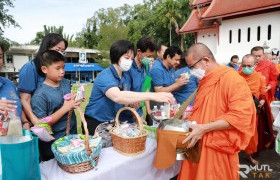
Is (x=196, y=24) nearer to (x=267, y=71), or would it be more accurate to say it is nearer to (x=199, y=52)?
(x=267, y=71)

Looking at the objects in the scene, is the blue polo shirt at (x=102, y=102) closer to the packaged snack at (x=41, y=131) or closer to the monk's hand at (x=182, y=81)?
the packaged snack at (x=41, y=131)

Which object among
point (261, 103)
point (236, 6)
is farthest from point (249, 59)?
point (236, 6)

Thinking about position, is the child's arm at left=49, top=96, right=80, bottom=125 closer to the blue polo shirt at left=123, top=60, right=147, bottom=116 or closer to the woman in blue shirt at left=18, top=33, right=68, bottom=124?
the woman in blue shirt at left=18, top=33, right=68, bottom=124

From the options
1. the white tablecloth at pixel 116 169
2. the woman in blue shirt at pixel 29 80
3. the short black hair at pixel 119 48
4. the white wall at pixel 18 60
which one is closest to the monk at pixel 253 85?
the white tablecloth at pixel 116 169

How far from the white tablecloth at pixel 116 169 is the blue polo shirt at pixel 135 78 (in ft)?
2.51

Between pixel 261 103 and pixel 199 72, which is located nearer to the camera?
pixel 199 72

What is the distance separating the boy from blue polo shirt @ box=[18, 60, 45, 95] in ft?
0.50

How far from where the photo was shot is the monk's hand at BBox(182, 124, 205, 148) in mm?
1865

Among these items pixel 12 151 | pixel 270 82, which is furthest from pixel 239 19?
pixel 12 151

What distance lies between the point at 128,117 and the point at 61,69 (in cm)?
89

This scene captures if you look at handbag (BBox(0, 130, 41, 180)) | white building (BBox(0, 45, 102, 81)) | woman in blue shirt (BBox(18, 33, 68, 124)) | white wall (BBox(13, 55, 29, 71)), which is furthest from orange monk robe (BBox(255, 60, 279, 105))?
white wall (BBox(13, 55, 29, 71))

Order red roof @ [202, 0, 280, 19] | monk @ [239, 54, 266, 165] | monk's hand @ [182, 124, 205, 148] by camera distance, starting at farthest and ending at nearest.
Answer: red roof @ [202, 0, 280, 19] < monk @ [239, 54, 266, 165] < monk's hand @ [182, 124, 205, 148]

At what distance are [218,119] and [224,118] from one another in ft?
0.17

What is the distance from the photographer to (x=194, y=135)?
6.21 ft
